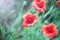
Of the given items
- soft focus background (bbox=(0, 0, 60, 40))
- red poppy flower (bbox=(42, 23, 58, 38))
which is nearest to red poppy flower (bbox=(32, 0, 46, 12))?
soft focus background (bbox=(0, 0, 60, 40))

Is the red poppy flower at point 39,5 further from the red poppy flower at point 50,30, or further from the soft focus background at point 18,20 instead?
the red poppy flower at point 50,30

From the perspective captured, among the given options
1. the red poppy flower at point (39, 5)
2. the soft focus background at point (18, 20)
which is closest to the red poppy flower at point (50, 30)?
the soft focus background at point (18, 20)

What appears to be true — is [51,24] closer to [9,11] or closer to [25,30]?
[25,30]

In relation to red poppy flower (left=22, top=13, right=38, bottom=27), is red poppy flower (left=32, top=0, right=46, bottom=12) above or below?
above

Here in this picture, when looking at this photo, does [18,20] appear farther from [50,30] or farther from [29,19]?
[50,30]

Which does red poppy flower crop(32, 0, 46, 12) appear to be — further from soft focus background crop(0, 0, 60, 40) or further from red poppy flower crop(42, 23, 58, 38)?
red poppy flower crop(42, 23, 58, 38)

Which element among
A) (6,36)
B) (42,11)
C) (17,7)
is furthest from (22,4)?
(6,36)
